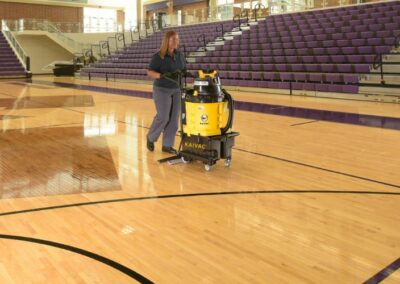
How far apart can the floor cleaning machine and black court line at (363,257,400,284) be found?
7.42 feet

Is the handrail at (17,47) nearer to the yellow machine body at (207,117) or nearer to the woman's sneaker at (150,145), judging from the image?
the woman's sneaker at (150,145)

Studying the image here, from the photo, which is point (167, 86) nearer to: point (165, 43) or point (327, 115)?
point (165, 43)

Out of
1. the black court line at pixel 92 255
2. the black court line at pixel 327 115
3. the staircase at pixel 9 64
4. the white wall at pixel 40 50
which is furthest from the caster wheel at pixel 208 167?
the white wall at pixel 40 50

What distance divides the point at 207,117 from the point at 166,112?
84 centimetres

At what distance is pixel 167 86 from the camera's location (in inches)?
193

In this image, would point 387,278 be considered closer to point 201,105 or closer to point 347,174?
point 347,174

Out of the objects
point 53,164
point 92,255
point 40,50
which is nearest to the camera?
point 92,255

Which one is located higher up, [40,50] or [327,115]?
[40,50]

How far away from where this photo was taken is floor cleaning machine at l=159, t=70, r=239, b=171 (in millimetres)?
4246

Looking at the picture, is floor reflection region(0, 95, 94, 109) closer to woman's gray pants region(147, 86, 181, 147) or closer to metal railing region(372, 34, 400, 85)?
woman's gray pants region(147, 86, 181, 147)

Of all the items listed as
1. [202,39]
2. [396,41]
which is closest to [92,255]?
[396,41]

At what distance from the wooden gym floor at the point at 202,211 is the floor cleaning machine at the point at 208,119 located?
19 centimetres

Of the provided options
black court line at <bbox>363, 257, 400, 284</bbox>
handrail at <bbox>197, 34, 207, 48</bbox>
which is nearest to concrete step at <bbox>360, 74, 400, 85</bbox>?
handrail at <bbox>197, 34, 207, 48</bbox>

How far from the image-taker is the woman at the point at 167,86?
15.7 ft
